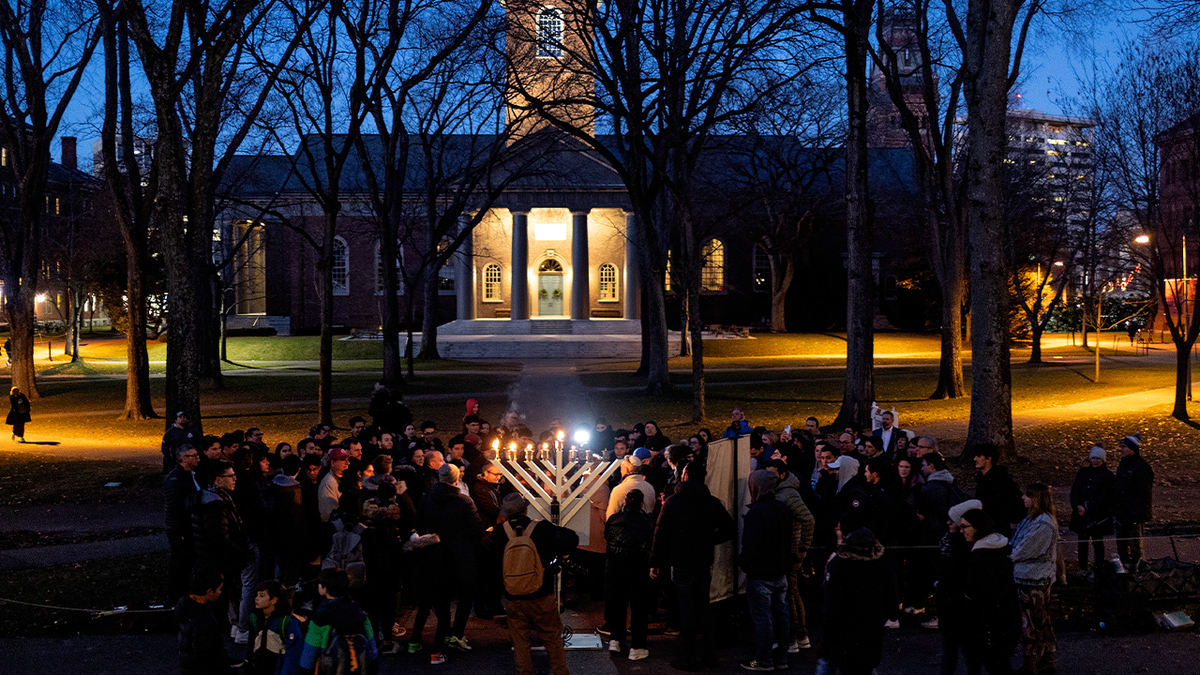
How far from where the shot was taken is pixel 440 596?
7.64 m

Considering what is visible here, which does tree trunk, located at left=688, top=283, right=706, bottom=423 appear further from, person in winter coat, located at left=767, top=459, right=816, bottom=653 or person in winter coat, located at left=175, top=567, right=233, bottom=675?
person in winter coat, located at left=175, top=567, right=233, bottom=675

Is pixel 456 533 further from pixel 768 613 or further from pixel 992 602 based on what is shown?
pixel 992 602

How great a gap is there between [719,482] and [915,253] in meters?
51.8

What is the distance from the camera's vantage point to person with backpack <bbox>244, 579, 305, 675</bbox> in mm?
5848

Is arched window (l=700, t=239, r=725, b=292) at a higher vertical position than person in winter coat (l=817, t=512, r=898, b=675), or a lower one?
higher

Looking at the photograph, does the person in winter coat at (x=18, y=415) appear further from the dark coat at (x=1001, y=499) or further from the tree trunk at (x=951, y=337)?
the tree trunk at (x=951, y=337)

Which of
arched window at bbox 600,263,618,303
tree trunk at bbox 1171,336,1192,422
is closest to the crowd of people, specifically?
tree trunk at bbox 1171,336,1192,422

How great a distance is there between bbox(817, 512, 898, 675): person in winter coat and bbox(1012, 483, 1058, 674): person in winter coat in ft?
5.28

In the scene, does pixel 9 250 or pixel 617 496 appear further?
pixel 9 250

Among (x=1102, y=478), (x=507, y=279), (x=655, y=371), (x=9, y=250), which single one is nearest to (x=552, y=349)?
(x=507, y=279)

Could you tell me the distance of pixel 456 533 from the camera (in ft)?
25.2

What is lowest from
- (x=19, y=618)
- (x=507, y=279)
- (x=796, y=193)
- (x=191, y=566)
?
(x=19, y=618)

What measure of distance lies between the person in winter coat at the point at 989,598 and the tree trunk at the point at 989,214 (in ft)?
32.9

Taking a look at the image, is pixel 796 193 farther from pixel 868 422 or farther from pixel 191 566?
pixel 191 566
